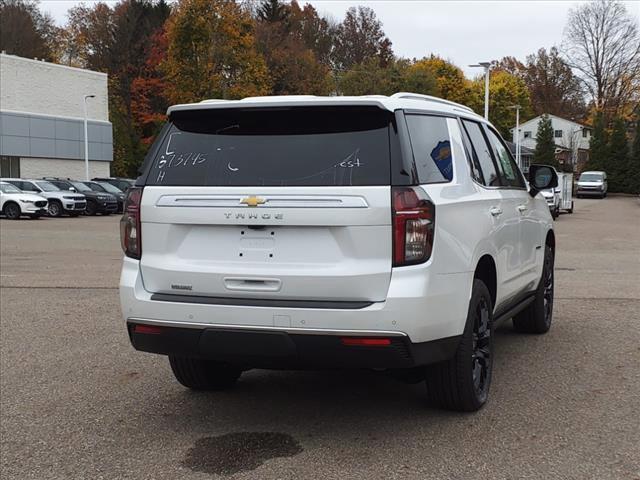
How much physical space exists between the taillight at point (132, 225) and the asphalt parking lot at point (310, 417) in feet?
3.68

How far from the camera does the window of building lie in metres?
43.6

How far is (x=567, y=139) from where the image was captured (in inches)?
3145

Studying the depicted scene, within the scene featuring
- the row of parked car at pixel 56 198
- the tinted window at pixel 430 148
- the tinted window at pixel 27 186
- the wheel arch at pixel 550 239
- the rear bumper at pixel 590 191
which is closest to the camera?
the tinted window at pixel 430 148

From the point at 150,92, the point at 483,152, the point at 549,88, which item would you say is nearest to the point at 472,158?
the point at 483,152

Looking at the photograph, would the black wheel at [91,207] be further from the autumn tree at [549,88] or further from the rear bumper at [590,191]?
the autumn tree at [549,88]

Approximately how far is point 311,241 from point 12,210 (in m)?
27.8

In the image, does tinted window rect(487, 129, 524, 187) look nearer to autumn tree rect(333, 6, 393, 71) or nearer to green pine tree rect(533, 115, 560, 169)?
green pine tree rect(533, 115, 560, 169)

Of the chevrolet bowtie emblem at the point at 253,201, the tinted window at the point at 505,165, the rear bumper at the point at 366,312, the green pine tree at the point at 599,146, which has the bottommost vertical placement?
the rear bumper at the point at 366,312

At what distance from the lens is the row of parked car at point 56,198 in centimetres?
2884

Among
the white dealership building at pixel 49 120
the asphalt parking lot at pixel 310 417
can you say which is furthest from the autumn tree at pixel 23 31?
the asphalt parking lot at pixel 310 417

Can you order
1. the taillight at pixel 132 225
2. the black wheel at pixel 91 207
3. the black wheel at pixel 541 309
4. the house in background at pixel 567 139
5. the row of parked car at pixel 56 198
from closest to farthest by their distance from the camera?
the taillight at pixel 132 225 < the black wheel at pixel 541 309 < the row of parked car at pixel 56 198 < the black wheel at pixel 91 207 < the house in background at pixel 567 139

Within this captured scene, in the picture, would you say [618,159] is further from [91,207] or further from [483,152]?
[483,152]

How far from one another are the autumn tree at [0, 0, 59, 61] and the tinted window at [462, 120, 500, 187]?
2322 inches

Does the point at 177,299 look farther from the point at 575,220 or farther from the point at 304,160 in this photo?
→ the point at 575,220
